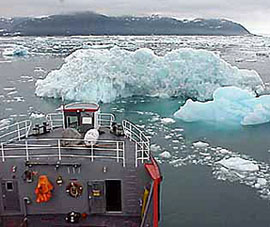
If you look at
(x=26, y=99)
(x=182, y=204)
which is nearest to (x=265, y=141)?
(x=182, y=204)

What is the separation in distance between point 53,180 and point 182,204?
3.69 metres

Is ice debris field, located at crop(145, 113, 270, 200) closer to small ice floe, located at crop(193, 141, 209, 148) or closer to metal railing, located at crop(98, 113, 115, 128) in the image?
small ice floe, located at crop(193, 141, 209, 148)

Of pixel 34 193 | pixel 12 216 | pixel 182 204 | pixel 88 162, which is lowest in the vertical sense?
pixel 182 204

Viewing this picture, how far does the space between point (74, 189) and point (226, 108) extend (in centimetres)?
1080

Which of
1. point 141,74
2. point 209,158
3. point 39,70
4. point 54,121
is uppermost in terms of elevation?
A: point 141,74

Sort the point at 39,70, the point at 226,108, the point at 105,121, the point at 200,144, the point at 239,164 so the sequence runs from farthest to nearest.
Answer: the point at 39,70 → the point at 226,108 → the point at 105,121 → the point at 200,144 → the point at 239,164

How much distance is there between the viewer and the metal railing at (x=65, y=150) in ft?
21.0

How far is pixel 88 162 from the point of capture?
6.18 meters

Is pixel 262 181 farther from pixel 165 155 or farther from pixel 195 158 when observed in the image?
pixel 165 155

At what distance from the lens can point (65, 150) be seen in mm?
6754

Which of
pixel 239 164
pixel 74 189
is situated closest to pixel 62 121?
pixel 74 189

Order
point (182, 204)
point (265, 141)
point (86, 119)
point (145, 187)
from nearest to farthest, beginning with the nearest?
point (145, 187)
point (86, 119)
point (182, 204)
point (265, 141)

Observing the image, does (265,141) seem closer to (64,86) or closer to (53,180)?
(53,180)

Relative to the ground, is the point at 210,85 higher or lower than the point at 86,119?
lower
